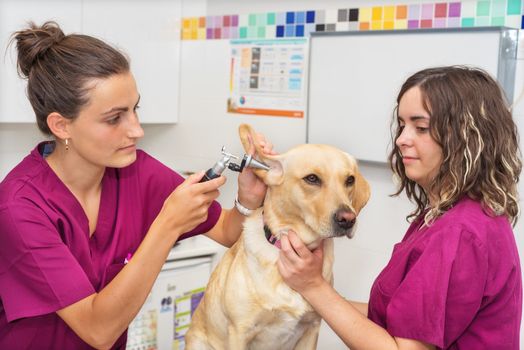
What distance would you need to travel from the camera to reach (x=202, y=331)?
4.92 ft

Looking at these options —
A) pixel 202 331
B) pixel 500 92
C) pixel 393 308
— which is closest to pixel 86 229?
pixel 202 331

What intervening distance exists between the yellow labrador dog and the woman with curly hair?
0.26 feet

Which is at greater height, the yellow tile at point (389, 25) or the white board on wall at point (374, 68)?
the yellow tile at point (389, 25)

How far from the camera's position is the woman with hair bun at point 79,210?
1.24m

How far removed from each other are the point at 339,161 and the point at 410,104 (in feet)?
0.67

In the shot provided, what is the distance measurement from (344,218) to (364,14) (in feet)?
4.06

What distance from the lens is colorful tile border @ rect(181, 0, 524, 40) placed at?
196 centimetres

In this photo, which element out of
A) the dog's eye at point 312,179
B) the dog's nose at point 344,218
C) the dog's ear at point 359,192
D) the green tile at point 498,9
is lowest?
the dog's nose at point 344,218

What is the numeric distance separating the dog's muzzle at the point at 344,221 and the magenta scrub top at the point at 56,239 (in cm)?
44

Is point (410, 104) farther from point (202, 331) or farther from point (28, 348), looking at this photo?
point (28, 348)

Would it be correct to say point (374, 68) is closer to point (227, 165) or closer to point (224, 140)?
point (224, 140)

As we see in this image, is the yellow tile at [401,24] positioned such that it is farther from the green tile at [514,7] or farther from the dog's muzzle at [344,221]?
the dog's muzzle at [344,221]

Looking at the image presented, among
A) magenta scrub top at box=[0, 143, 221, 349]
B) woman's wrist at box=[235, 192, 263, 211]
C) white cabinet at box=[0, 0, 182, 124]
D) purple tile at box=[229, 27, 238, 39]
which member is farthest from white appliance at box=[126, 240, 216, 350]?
woman's wrist at box=[235, 192, 263, 211]

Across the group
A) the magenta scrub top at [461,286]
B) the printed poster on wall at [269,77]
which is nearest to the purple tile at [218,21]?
the printed poster on wall at [269,77]
